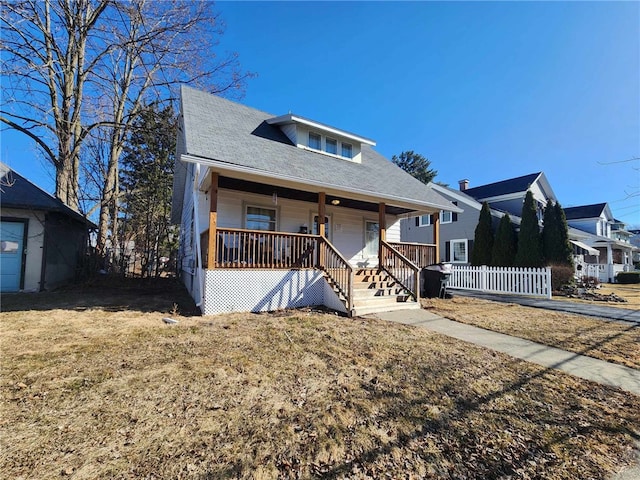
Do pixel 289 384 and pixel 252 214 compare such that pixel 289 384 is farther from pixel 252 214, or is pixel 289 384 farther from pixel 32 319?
pixel 252 214

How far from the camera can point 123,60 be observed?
53.9 ft

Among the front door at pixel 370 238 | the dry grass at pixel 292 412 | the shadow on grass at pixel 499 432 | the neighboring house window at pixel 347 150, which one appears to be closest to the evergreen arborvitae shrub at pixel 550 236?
the front door at pixel 370 238

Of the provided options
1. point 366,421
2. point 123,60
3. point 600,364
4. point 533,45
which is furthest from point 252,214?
point 123,60

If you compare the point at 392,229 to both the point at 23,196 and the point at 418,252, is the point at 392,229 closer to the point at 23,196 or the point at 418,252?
the point at 418,252

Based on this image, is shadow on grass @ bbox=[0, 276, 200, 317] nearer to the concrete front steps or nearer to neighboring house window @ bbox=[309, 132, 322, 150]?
the concrete front steps

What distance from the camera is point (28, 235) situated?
9945 millimetres

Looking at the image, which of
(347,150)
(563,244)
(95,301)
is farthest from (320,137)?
(563,244)

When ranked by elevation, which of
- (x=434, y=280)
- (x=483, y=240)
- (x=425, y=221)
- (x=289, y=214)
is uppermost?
(x=425, y=221)

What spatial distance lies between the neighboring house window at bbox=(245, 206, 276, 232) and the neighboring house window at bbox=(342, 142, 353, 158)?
4.26 metres

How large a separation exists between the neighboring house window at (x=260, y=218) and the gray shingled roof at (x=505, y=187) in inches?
785

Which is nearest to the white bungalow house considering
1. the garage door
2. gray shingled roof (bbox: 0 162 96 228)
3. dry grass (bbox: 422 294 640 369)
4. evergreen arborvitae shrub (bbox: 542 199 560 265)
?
dry grass (bbox: 422 294 640 369)

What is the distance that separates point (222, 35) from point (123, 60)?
7182 mm

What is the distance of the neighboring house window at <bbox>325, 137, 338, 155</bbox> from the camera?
11742 mm

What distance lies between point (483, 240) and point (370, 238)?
990 centimetres
